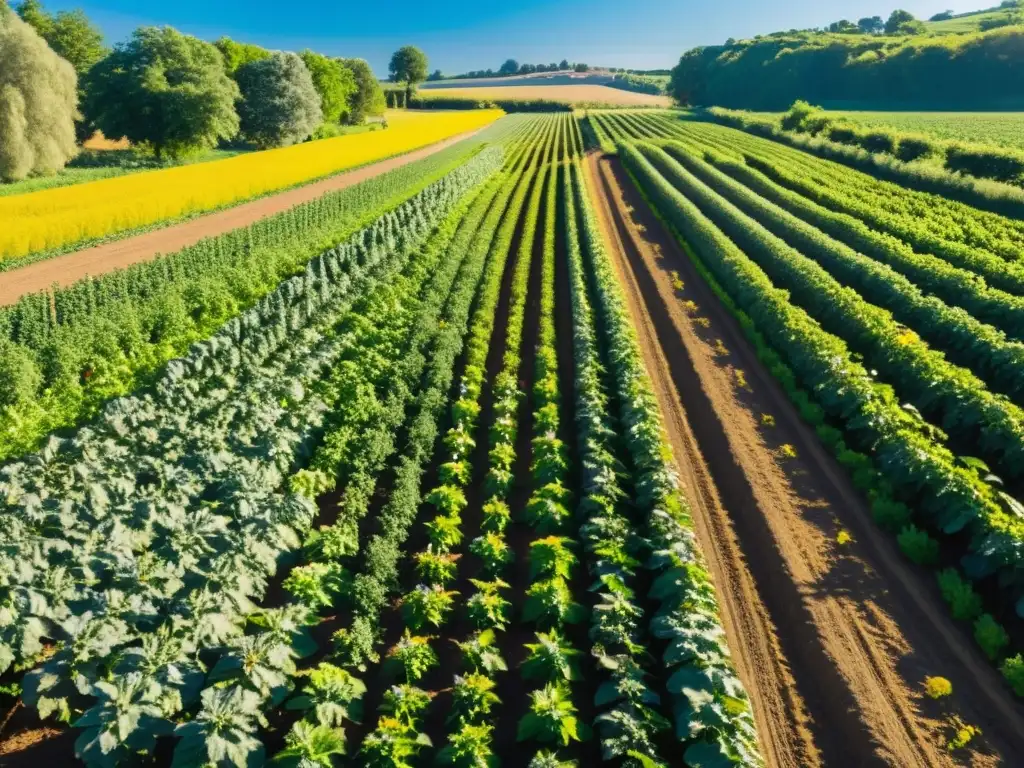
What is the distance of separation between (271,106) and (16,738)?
210ft

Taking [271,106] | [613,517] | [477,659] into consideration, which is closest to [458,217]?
[613,517]

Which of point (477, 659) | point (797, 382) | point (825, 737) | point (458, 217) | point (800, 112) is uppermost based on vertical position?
point (800, 112)

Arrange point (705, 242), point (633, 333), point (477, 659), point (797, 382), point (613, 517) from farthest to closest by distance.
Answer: point (705, 242) < point (633, 333) < point (797, 382) < point (613, 517) < point (477, 659)

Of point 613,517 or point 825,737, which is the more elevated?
point 613,517

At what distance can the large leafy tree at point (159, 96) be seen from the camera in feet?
155

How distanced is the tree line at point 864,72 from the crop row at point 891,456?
8672 cm

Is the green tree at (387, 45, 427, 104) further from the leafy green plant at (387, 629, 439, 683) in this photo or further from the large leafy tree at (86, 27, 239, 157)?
the leafy green plant at (387, 629, 439, 683)

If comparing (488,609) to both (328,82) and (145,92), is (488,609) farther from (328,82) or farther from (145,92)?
(328,82)

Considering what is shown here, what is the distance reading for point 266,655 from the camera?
7.95 metres

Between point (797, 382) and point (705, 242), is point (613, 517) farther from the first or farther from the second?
point (705, 242)

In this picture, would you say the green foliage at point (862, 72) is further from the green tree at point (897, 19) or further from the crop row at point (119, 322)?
the crop row at point (119, 322)

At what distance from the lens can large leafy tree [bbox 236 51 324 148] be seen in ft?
198

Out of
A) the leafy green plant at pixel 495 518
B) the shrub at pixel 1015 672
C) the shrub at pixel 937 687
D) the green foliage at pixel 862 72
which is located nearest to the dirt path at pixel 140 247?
the leafy green plant at pixel 495 518

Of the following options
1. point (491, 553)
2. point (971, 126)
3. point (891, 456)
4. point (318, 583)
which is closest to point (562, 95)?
point (971, 126)
